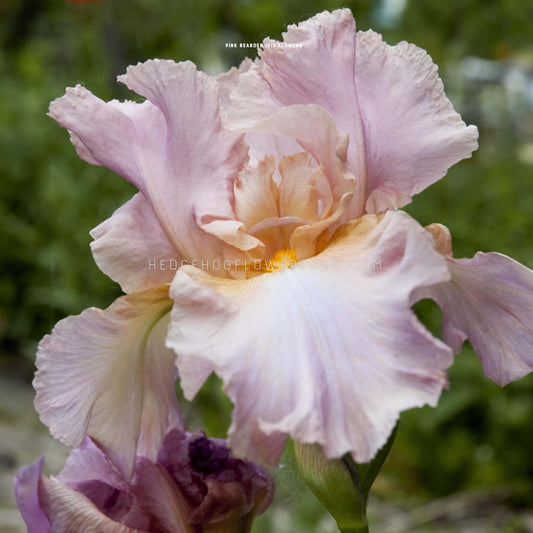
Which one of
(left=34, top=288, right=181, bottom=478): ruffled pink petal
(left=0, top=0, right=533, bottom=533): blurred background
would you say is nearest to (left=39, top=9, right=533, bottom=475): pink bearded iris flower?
(left=34, top=288, right=181, bottom=478): ruffled pink petal

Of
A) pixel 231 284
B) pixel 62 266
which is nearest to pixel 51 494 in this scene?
pixel 231 284

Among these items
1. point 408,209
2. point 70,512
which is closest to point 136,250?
point 70,512

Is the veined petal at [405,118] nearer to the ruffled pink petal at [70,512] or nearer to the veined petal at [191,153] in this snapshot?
the veined petal at [191,153]

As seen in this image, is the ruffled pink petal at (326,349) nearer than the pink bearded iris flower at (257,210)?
Yes

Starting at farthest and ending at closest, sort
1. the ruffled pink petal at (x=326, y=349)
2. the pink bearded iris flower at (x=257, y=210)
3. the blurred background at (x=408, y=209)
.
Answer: the blurred background at (x=408, y=209) → the pink bearded iris flower at (x=257, y=210) → the ruffled pink petal at (x=326, y=349)

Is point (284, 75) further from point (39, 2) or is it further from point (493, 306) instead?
point (39, 2)

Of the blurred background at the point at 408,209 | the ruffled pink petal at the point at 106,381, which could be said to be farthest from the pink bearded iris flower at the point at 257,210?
the blurred background at the point at 408,209

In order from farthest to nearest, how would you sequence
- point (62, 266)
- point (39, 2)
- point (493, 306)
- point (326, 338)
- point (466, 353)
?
point (39, 2) → point (62, 266) → point (466, 353) → point (493, 306) → point (326, 338)
